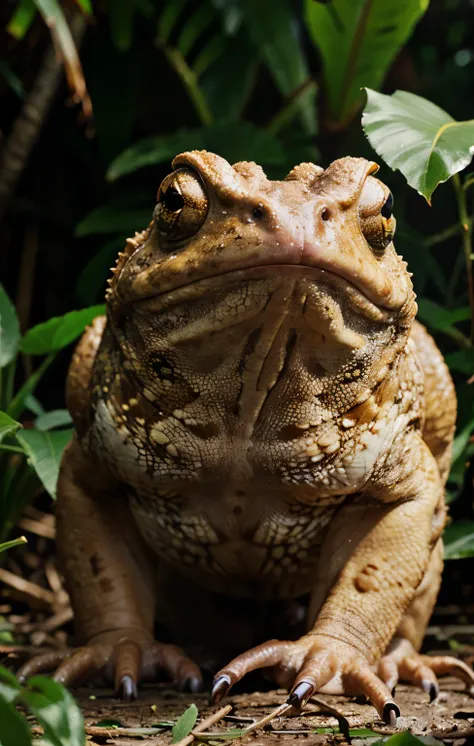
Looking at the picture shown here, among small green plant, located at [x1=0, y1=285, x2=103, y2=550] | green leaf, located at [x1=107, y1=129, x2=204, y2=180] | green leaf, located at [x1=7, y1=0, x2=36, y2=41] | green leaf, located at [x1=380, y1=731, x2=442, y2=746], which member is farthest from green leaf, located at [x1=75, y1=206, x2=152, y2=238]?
green leaf, located at [x1=380, y1=731, x2=442, y2=746]

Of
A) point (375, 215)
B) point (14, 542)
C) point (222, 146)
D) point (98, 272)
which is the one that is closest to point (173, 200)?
point (375, 215)

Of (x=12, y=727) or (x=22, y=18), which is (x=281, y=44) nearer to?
(x=22, y=18)

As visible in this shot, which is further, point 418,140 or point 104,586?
point 104,586

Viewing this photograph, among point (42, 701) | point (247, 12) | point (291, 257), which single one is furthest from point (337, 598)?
point (247, 12)

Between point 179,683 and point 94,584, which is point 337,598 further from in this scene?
point 94,584

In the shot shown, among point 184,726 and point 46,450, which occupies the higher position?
point 46,450

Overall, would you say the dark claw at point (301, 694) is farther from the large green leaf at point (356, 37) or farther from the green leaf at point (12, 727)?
the large green leaf at point (356, 37)

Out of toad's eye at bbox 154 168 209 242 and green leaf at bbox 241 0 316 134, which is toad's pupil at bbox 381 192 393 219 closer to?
toad's eye at bbox 154 168 209 242
